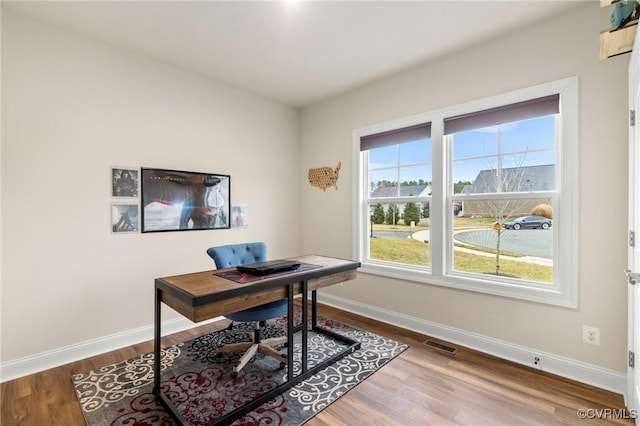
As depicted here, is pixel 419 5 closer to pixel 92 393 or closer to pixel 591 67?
pixel 591 67

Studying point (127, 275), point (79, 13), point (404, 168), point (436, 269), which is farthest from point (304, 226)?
point (79, 13)

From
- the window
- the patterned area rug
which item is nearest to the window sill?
the window

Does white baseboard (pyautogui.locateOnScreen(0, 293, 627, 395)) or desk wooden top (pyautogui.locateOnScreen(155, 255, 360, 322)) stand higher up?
desk wooden top (pyautogui.locateOnScreen(155, 255, 360, 322))

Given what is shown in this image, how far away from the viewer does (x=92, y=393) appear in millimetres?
1977

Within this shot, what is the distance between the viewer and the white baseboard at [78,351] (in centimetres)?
217

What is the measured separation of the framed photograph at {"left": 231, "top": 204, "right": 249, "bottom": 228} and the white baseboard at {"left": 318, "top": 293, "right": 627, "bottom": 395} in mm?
1724

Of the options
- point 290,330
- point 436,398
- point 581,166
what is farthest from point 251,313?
point 581,166

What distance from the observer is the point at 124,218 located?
8.81 ft

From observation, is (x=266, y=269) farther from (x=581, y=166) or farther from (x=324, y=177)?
(x=581, y=166)

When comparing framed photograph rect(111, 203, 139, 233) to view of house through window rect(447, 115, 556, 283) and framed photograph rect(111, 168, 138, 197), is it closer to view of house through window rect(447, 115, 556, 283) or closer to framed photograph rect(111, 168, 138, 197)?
framed photograph rect(111, 168, 138, 197)

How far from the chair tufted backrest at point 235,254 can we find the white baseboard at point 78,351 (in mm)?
1091

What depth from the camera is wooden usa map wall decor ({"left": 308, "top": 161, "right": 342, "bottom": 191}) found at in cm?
380

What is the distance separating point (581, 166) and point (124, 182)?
12.3ft

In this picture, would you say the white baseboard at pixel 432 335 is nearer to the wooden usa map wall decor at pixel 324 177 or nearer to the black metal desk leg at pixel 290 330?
the black metal desk leg at pixel 290 330
